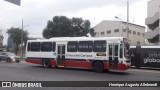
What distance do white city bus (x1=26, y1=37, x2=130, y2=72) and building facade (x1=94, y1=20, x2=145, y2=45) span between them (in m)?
50.9

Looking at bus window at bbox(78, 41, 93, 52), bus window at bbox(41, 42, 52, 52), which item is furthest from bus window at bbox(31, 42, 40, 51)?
bus window at bbox(78, 41, 93, 52)

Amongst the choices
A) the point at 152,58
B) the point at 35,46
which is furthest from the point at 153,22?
the point at 35,46

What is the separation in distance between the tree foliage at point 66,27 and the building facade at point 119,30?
12.4 meters

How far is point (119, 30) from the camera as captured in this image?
76312 millimetres

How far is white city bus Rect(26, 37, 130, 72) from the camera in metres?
21.2

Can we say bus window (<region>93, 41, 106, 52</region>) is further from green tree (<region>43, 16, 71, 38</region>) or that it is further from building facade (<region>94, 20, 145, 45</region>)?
building facade (<region>94, 20, 145, 45</region>)

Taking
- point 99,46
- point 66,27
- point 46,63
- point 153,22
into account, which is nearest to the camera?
point 99,46

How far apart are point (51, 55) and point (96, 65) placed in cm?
533

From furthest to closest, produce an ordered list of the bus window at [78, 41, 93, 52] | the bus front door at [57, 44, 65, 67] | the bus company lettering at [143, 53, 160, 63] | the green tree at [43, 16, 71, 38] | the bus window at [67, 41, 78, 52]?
the green tree at [43, 16, 71, 38], the bus company lettering at [143, 53, 160, 63], the bus front door at [57, 44, 65, 67], the bus window at [67, 41, 78, 52], the bus window at [78, 41, 93, 52]

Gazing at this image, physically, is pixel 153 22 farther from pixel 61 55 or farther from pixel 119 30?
pixel 61 55

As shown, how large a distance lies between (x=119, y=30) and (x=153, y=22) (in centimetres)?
1947

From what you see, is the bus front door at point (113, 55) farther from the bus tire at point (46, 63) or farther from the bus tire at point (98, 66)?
the bus tire at point (46, 63)

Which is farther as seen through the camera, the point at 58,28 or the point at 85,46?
the point at 58,28

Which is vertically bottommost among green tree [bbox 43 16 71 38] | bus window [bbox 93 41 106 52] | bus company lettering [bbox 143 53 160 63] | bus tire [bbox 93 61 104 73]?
bus tire [bbox 93 61 104 73]
